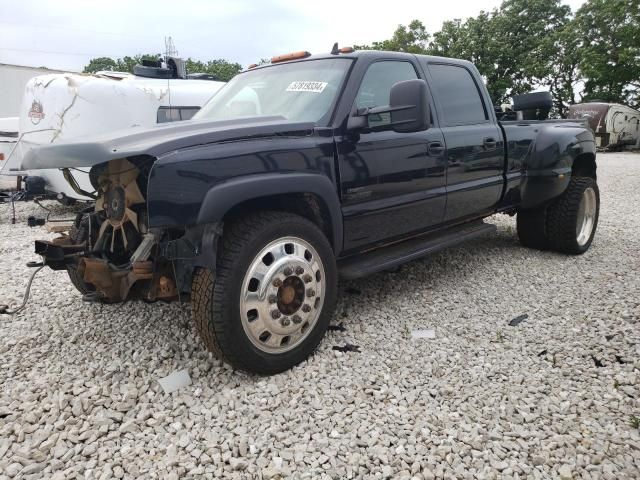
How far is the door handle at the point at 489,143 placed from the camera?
4031mm

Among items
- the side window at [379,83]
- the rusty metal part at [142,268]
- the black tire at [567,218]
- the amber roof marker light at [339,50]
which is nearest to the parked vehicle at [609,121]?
the black tire at [567,218]

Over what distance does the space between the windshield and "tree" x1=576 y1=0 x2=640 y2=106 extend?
85.6ft

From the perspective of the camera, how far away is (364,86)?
3154mm

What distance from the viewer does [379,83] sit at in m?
3.30

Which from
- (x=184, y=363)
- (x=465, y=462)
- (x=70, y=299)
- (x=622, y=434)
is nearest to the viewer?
(x=465, y=462)

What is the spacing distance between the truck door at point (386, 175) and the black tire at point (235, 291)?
0.53 meters

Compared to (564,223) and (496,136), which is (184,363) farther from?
(564,223)

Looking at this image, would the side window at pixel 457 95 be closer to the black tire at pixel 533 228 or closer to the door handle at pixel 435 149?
the door handle at pixel 435 149

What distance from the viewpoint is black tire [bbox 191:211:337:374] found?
237 cm

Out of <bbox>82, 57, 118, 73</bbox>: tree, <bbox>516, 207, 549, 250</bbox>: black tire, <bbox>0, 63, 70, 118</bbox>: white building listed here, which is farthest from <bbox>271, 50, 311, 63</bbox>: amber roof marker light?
<bbox>82, 57, 118, 73</bbox>: tree

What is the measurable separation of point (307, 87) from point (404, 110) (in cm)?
74

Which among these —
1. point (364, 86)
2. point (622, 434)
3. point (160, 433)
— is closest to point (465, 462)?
point (622, 434)

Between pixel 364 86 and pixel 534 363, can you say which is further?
pixel 364 86

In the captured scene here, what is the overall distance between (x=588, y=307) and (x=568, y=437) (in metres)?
1.75
